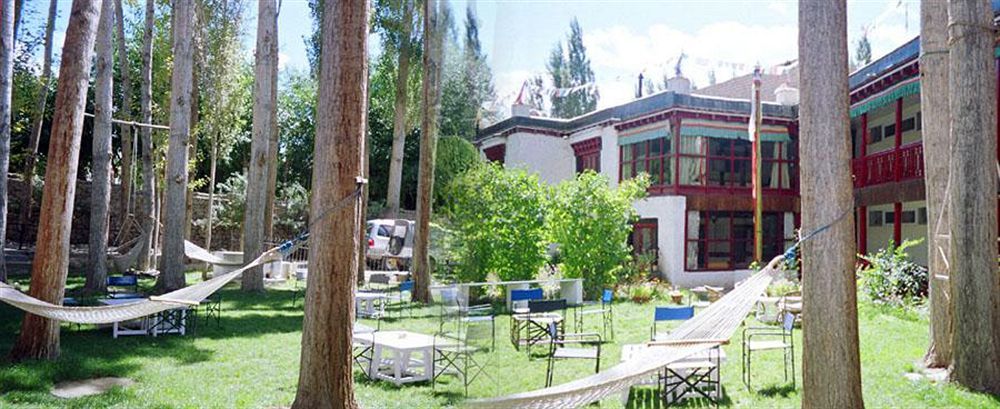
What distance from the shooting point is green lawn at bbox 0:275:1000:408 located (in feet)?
10.8

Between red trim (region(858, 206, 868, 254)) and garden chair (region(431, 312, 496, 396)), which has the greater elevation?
red trim (region(858, 206, 868, 254))

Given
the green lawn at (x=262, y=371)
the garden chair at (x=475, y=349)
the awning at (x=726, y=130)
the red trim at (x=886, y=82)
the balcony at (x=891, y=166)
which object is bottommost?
the green lawn at (x=262, y=371)

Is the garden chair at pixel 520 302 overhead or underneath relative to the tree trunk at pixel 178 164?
underneath

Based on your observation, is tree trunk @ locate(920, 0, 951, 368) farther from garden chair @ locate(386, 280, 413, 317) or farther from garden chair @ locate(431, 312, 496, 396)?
garden chair @ locate(386, 280, 413, 317)

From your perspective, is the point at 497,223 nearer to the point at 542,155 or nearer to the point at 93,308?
the point at 93,308

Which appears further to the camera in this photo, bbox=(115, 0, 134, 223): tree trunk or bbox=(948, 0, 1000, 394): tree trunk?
bbox=(115, 0, 134, 223): tree trunk

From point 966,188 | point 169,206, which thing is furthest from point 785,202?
point 169,206

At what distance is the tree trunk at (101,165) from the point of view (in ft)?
22.3

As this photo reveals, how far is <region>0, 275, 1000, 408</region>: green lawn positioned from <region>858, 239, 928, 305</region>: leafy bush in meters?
0.48

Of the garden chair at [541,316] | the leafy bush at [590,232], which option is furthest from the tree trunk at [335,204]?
the leafy bush at [590,232]

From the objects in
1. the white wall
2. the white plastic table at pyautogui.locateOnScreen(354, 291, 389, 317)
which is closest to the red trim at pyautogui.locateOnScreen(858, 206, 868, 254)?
the white plastic table at pyautogui.locateOnScreen(354, 291, 389, 317)

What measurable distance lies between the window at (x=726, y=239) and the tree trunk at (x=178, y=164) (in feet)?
20.0

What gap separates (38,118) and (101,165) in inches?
147

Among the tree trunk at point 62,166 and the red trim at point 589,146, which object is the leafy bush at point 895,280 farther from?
the tree trunk at point 62,166
